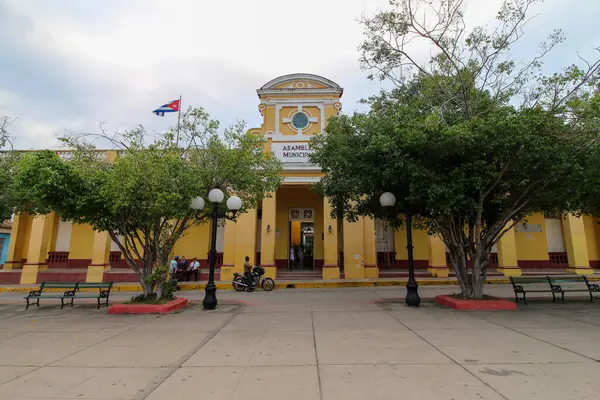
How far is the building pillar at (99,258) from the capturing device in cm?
1633

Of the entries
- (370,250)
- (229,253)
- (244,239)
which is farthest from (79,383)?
(370,250)

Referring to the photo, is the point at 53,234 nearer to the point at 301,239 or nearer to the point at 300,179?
the point at 301,239

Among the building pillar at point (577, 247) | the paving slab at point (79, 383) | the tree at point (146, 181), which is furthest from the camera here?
the building pillar at point (577, 247)

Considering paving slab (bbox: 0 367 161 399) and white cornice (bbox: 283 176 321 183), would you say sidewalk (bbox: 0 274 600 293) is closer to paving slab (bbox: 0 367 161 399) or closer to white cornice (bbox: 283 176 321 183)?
white cornice (bbox: 283 176 321 183)

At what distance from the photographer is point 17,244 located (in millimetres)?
18953

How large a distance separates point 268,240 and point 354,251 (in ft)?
14.2

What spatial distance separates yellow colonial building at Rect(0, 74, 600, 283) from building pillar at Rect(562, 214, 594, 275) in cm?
5

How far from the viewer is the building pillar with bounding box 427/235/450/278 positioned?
53.0ft

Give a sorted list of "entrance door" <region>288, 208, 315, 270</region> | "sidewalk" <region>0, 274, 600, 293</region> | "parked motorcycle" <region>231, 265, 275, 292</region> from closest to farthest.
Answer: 1. "parked motorcycle" <region>231, 265, 275, 292</region>
2. "sidewalk" <region>0, 274, 600, 293</region>
3. "entrance door" <region>288, 208, 315, 270</region>

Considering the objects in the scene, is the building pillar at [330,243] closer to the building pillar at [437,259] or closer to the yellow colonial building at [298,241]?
the yellow colonial building at [298,241]

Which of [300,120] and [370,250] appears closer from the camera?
[370,250]

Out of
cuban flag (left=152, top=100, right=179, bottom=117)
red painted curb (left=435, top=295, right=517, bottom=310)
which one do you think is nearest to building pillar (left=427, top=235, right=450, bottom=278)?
red painted curb (left=435, top=295, right=517, bottom=310)

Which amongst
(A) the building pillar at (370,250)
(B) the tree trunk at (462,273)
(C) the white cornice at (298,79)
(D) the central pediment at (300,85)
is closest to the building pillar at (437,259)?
(A) the building pillar at (370,250)

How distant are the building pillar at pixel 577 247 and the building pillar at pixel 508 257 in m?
2.83
